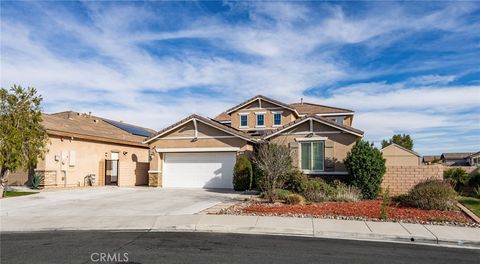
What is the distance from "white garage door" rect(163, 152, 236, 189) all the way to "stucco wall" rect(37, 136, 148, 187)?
2853 mm

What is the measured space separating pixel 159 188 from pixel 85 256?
15.7m

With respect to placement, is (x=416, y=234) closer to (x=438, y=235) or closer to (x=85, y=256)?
(x=438, y=235)

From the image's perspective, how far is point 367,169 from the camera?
18.3 meters

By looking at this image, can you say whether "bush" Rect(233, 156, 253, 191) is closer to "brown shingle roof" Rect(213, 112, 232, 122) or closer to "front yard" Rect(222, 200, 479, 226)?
"front yard" Rect(222, 200, 479, 226)

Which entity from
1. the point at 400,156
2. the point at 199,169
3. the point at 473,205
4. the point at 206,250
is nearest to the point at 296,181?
the point at 199,169

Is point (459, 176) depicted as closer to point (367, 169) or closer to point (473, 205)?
point (473, 205)

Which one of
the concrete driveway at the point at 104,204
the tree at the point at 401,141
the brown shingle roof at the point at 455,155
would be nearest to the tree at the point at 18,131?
the concrete driveway at the point at 104,204

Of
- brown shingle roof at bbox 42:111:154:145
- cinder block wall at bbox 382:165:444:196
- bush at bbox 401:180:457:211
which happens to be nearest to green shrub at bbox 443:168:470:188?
cinder block wall at bbox 382:165:444:196

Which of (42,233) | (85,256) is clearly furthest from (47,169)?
(85,256)

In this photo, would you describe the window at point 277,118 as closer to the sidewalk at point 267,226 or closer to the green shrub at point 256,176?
the green shrub at point 256,176

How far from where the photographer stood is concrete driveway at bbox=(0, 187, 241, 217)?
13766mm

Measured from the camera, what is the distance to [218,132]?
23.6m

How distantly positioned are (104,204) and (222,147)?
893 cm

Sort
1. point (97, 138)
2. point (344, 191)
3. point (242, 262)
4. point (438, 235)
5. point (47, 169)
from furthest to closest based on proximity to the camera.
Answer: point (97, 138) → point (47, 169) → point (344, 191) → point (438, 235) → point (242, 262)
